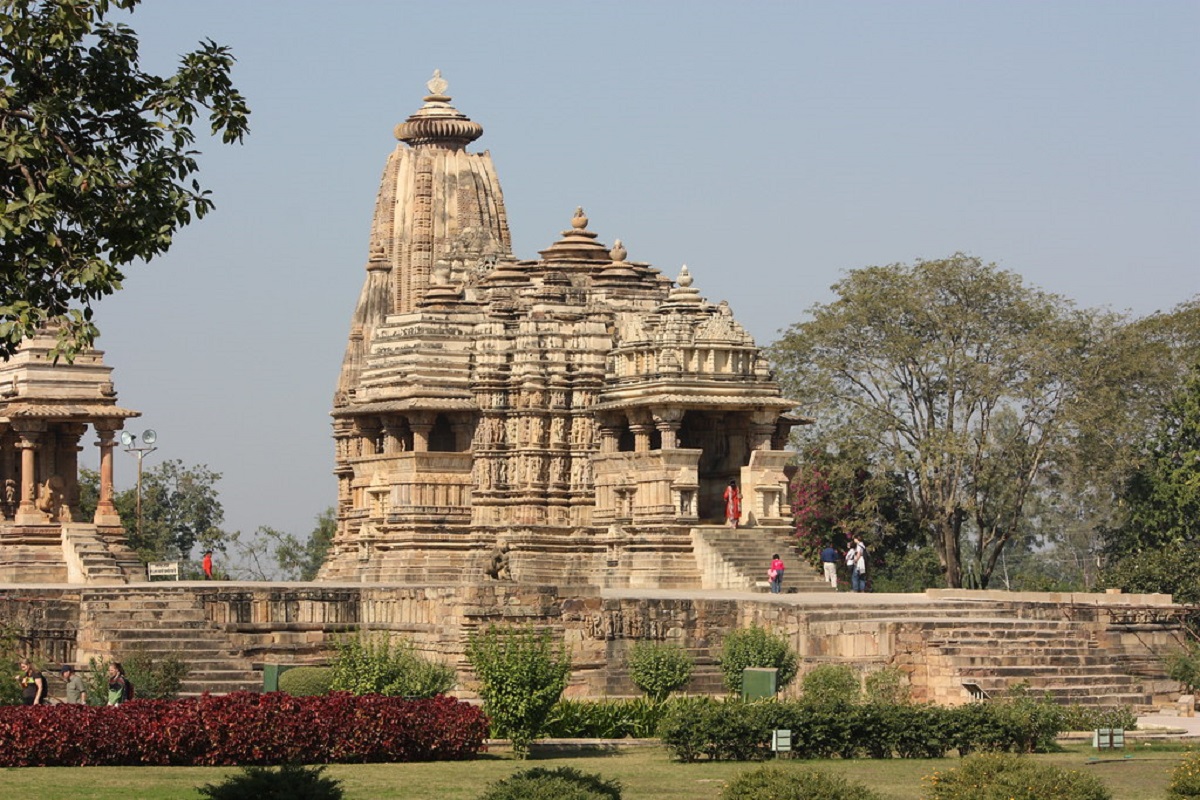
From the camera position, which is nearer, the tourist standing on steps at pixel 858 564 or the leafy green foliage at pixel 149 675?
the leafy green foliage at pixel 149 675

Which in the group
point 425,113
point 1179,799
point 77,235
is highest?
point 425,113

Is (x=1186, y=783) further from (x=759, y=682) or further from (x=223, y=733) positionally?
(x=759, y=682)

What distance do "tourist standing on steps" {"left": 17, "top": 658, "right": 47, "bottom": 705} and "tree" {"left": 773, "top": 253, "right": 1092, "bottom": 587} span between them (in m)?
31.3

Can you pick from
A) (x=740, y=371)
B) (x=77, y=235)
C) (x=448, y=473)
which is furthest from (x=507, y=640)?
(x=448, y=473)

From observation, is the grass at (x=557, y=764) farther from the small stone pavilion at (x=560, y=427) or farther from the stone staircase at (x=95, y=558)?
the stone staircase at (x=95, y=558)

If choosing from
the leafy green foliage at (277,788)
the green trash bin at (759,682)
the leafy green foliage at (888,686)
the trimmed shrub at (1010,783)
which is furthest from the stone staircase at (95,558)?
the trimmed shrub at (1010,783)

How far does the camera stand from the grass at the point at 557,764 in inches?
1041

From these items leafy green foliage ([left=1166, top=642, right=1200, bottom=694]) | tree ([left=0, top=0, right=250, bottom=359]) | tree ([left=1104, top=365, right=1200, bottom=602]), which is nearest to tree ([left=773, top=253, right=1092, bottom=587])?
tree ([left=1104, top=365, right=1200, bottom=602])

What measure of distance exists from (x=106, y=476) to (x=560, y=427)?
9.03 metres

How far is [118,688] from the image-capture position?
33.7 m

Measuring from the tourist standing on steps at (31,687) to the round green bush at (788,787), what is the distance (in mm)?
12309

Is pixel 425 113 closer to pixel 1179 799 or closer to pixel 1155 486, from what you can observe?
pixel 1155 486

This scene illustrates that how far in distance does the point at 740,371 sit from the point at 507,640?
61.0 ft

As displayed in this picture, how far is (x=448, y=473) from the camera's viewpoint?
55625 millimetres
